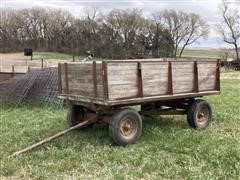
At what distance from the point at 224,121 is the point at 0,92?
8.07 m

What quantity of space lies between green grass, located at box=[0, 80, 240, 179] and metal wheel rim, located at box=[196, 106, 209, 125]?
0.75 ft

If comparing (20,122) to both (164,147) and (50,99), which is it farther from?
(164,147)

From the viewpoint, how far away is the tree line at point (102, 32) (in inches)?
1676

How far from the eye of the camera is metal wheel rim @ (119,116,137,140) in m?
8.04

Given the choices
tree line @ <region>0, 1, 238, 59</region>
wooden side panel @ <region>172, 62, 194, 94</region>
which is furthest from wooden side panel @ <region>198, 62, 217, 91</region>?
tree line @ <region>0, 1, 238, 59</region>

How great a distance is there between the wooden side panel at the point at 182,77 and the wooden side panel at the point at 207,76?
0.26 metres

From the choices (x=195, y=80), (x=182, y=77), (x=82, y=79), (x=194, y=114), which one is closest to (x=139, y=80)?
(x=82, y=79)

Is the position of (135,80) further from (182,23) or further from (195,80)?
(182,23)

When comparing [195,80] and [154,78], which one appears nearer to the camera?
[154,78]

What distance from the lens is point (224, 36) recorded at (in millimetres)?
61344

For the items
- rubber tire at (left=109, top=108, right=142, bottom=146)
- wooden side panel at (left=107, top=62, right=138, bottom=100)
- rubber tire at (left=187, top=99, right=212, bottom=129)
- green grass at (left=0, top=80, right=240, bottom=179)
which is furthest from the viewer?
rubber tire at (left=187, top=99, right=212, bottom=129)

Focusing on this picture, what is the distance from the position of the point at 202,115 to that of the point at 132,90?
90.6 inches

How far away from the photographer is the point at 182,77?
898 cm

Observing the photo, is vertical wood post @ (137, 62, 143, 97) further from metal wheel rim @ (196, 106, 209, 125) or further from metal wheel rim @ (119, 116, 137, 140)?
metal wheel rim @ (196, 106, 209, 125)
